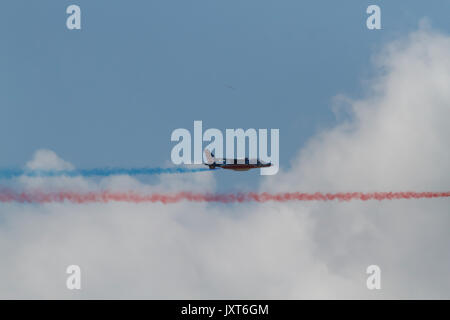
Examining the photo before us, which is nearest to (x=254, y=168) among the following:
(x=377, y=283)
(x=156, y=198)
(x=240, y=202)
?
(x=240, y=202)

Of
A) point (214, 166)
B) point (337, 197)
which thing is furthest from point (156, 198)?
point (337, 197)
